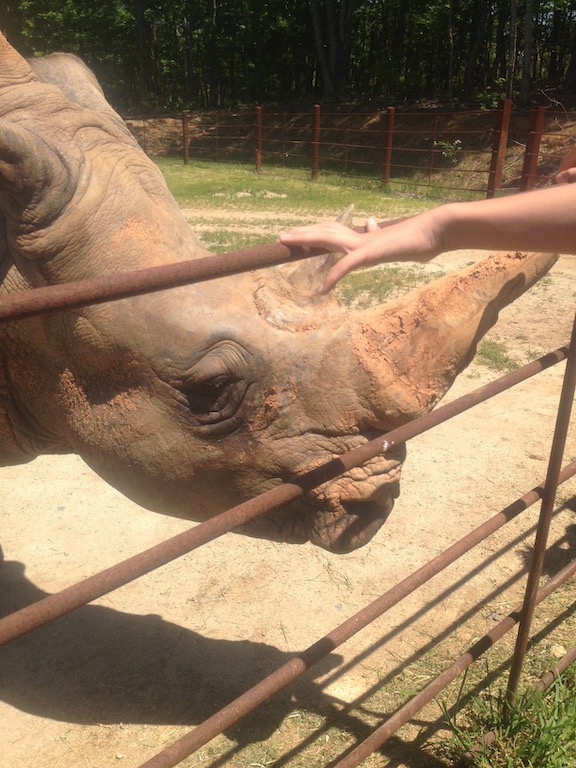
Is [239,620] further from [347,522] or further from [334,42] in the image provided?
[334,42]

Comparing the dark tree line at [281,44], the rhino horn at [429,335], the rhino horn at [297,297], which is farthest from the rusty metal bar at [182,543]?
the dark tree line at [281,44]

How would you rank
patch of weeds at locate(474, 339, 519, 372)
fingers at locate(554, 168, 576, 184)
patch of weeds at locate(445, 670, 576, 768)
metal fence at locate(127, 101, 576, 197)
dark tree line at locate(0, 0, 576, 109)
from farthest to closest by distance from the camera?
dark tree line at locate(0, 0, 576, 109) < metal fence at locate(127, 101, 576, 197) < patch of weeds at locate(474, 339, 519, 372) < patch of weeds at locate(445, 670, 576, 768) < fingers at locate(554, 168, 576, 184)

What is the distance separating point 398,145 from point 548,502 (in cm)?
2075

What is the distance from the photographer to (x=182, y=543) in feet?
5.34

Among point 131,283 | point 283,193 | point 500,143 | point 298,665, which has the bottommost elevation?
point 283,193

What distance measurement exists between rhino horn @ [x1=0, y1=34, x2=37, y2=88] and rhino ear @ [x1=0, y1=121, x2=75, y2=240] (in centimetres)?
54

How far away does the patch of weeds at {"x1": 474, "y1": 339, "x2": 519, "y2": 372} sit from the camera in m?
6.39

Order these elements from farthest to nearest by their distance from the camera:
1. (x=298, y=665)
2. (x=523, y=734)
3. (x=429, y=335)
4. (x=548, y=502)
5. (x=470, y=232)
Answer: (x=523, y=734) < (x=548, y=502) < (x=429, y=335) < (x=298, y=665) < (x=470, y=232)

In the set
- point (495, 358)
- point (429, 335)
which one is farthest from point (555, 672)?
point (495, 358)

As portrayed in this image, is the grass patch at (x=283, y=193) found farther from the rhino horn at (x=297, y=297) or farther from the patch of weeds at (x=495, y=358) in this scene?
the rhino horn at (x=297, y=297)

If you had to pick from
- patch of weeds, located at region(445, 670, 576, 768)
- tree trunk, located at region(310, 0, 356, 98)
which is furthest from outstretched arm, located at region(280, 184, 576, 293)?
tree trunk, located at region(310, 0, 356, 98)

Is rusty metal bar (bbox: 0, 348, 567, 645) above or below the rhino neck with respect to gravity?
above

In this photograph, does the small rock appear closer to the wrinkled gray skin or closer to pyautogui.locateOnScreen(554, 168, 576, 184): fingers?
the wrinkled gray skin

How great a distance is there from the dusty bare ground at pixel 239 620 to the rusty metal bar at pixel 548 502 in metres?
0.50
